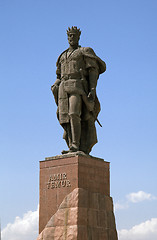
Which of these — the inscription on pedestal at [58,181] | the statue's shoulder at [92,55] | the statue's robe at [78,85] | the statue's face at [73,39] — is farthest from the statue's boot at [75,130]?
the statue's face at [73,39]

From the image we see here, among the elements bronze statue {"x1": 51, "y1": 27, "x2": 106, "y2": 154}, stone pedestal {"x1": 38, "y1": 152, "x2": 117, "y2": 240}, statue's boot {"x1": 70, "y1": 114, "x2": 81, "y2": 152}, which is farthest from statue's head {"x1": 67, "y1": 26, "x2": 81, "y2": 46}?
stone pedestal {"x1": 38, "y1": 152, "x2": 117, "y2": 240}

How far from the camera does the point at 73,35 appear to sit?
1784 cm

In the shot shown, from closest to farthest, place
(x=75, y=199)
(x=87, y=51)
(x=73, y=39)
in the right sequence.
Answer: (x=75, y=199) < (x=87, y=51) < (x=73, y=39)

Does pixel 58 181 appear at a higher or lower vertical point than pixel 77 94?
lower

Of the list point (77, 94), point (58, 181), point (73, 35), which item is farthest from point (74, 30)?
point (58, 181)

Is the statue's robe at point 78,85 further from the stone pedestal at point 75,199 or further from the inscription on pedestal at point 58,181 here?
the inscription on pedestal at point 58,181

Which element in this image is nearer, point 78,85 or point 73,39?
point 78,85

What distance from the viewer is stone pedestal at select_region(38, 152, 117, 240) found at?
15805mm

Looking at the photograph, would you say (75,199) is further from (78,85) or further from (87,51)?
(87,51)

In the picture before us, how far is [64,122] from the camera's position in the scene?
1741cm

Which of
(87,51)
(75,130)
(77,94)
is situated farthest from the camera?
(87,51)

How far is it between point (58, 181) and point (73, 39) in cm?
477

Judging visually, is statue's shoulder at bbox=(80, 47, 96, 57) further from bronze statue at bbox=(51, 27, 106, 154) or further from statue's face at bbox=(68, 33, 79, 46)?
statue's face at bbox=(68, 33, 79, 46)

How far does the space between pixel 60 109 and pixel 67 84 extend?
0.85m
